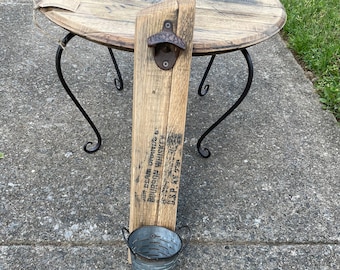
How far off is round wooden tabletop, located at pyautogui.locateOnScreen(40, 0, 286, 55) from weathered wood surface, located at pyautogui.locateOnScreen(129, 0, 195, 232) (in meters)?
0.12

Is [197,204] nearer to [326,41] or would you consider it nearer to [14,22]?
[326,41]

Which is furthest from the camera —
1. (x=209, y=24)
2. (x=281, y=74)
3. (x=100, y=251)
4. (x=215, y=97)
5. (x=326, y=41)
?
(x=326, y=41)

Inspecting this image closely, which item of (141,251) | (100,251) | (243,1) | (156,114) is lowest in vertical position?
(100,251)

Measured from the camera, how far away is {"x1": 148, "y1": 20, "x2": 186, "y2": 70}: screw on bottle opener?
4.39 ft

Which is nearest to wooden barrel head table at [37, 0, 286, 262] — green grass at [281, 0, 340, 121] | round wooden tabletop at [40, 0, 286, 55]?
round wooden tabletop at [40, 0, 286, 55]

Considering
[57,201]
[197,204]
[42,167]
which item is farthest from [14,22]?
[197,204]

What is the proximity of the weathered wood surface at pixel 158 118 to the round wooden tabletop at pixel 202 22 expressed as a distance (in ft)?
0.39

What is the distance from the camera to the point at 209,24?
166cm

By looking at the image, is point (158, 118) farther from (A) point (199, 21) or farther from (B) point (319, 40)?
(B) point (319, 40)

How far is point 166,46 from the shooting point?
1390 mm

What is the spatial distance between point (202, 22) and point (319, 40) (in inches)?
80.0

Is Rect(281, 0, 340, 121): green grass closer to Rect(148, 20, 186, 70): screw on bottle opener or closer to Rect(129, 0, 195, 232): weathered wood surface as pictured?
Rect(129, 0, 195, 232): weathered wood surface

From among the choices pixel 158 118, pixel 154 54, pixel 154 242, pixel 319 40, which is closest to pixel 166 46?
pixel 154 54

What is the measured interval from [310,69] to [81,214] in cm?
206
